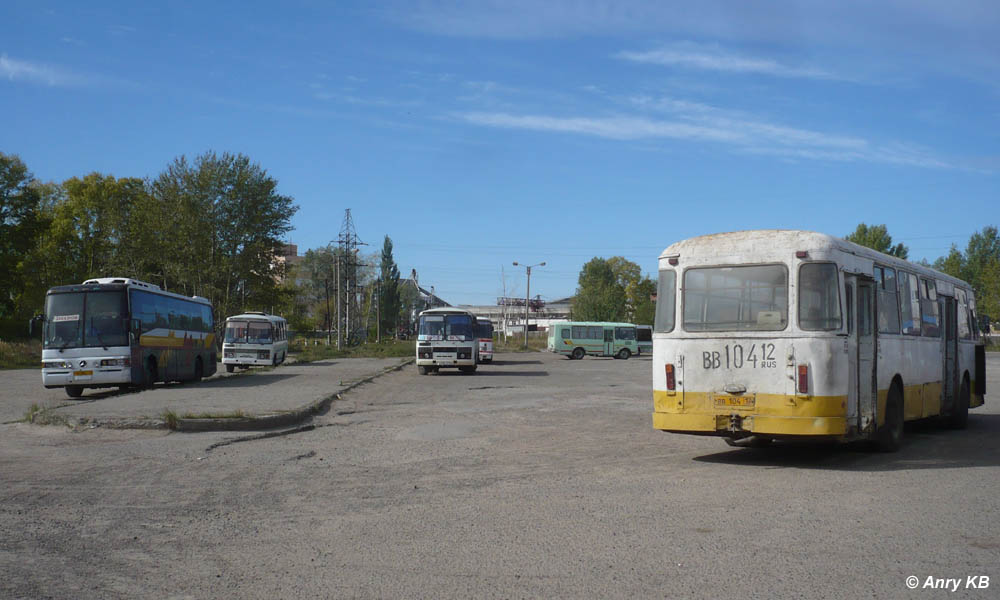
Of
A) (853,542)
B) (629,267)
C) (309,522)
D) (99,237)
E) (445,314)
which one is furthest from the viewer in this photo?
(629,267)

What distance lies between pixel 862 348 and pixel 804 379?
1293mm

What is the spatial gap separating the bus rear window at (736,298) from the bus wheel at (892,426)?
8.52ft

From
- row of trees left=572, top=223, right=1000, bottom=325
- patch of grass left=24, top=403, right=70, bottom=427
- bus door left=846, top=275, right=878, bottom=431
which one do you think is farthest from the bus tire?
row of trees left=572, top=223, right=1000, bottom=325

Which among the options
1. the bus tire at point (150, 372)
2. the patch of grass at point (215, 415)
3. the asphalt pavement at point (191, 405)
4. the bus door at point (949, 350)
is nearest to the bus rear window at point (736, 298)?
the bus door at point (949, 350)

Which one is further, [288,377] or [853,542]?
[288,377]

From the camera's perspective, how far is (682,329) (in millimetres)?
11086

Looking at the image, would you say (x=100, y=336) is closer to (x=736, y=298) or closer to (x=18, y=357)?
(x=736, y=298)

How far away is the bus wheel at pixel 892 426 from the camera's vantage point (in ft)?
38.2

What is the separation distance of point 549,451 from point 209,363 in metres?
23.0

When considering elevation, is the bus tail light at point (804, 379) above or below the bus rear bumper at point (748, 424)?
above

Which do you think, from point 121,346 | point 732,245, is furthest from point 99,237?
point 732,245

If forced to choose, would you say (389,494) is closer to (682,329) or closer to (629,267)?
(682,329)

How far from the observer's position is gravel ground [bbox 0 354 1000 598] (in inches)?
213

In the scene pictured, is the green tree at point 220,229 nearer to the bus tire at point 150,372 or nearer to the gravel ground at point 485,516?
the bus tire at point 150,372
